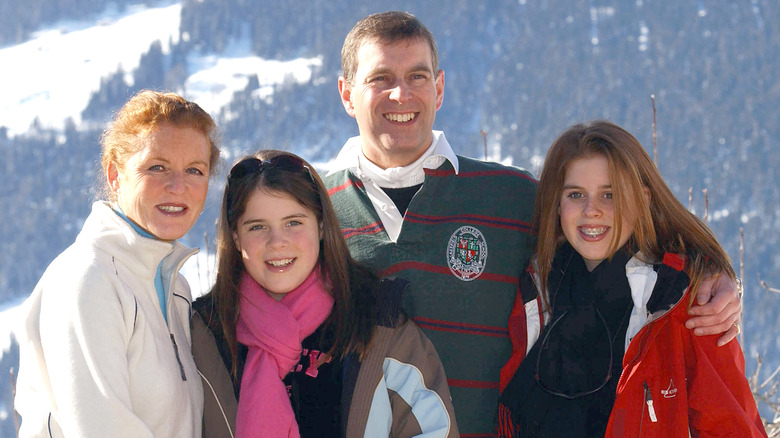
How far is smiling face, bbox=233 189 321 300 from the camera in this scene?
2701 mm

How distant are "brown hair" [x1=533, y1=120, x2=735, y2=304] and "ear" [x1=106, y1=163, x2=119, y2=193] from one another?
1371 millimetres

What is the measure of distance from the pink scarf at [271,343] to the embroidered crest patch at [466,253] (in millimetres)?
478

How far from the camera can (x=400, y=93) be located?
3111mm

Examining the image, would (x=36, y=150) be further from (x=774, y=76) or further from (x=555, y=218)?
Answer: (x=555, y=218)

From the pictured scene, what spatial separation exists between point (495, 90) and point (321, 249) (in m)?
126

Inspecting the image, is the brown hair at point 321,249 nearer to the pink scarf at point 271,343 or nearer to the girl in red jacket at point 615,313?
the pink scarf at point 271,343

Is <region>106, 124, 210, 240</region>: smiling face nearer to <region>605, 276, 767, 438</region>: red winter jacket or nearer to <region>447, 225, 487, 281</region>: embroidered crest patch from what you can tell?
<region>447, 225, 487, 281</region>: embroidered crest patch

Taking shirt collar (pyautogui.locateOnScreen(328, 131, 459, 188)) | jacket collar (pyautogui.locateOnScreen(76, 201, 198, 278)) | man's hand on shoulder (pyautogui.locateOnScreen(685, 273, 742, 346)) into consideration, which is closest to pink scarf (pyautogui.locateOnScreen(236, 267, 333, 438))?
jacket collar (pyautogui.locateOnScreen(76, 201, 198, 278))

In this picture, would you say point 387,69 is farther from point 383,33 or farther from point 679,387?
point 679,387


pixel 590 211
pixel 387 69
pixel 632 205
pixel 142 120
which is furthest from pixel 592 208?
pixel 142 120

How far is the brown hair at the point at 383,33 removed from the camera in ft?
10.3

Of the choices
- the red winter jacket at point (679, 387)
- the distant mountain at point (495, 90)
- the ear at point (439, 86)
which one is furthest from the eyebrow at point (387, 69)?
the distant mountain at point (495, 90)

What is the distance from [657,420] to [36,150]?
431 feet

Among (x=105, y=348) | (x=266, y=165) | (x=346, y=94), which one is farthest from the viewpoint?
(x=346, y=94)
